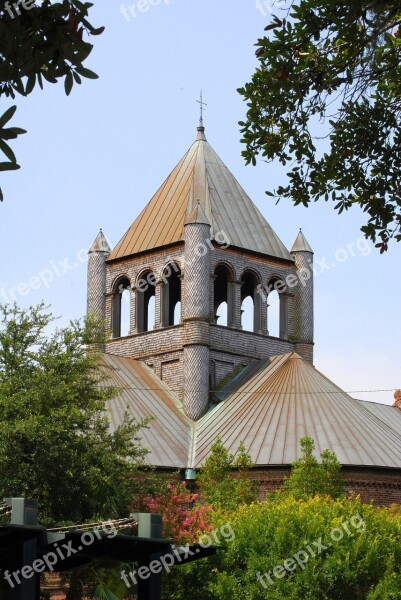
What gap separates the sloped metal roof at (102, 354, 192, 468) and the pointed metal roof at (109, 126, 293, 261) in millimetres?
5416

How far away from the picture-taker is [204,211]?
1860 inches

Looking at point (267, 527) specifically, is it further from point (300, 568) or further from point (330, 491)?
point (330, 491)

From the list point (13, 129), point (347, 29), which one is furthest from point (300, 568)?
point (13, 129)

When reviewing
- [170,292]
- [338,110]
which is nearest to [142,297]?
[170,292]

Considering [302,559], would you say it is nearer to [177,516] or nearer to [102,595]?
[177,516]

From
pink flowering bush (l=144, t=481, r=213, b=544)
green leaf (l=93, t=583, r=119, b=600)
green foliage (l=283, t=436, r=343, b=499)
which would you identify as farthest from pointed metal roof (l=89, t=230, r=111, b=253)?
green leaf (l=93, t=583, r=119, b=600)

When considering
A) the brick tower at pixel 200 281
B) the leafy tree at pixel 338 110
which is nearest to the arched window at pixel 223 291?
the brick tower at pixel 200 281

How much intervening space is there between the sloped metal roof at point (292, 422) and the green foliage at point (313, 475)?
1.53 meters

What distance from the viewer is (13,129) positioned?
7.48 meters

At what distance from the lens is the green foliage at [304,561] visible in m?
26.7

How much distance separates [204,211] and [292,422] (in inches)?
420

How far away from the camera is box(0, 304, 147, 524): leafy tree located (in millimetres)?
27281

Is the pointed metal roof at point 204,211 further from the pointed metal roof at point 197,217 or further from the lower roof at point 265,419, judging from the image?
the lower roof at point 265,419

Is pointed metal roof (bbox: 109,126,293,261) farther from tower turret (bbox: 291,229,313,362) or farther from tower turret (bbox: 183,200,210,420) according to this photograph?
tower turret (bbox: 183,200,210,420)
